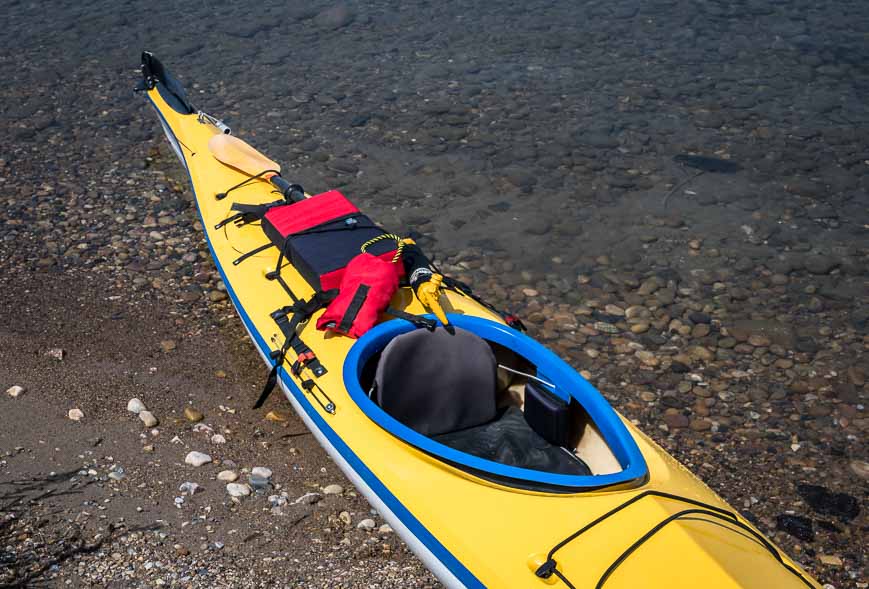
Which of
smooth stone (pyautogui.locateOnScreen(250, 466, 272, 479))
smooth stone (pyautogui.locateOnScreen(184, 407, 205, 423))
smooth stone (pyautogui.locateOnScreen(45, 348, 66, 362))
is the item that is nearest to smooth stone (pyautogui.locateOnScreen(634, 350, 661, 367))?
smooth stone (pyautogui.locateOnScreen(250, 466, 272, 479))

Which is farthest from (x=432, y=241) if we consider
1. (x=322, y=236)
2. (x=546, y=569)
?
(x=546, y=569)

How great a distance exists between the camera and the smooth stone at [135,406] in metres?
5.60

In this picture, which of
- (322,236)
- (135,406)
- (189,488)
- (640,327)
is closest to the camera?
(189,488)

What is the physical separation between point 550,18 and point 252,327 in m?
9.07

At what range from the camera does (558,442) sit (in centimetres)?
464

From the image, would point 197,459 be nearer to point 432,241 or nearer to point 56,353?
point 56,353

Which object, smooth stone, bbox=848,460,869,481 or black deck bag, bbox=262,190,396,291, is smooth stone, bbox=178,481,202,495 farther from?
smooth stone, bbox=848,460,869,481

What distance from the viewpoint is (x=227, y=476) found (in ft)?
16.8

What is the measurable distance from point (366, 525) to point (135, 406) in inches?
73.7

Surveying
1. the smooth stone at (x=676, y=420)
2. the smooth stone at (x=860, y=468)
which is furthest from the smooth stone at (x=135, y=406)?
the smooth stone at (x=860, y=468)

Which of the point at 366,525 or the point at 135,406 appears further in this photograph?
the point at 135,406

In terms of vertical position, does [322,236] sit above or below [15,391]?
above

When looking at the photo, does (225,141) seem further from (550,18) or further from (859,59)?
(859,59)

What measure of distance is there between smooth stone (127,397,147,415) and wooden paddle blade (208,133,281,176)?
2.40m
